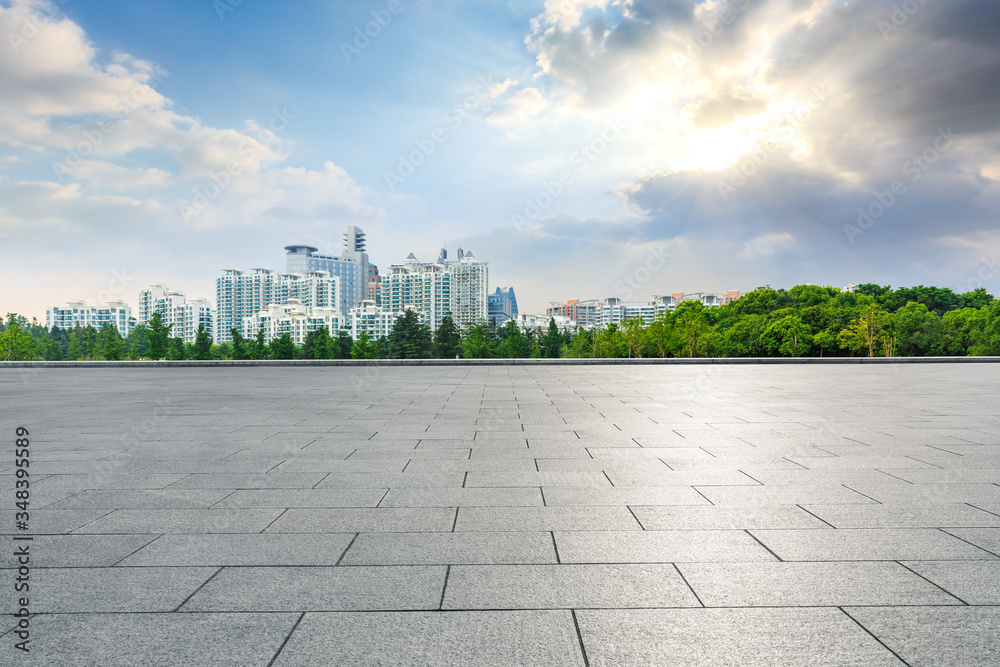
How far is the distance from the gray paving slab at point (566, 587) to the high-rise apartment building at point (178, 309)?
6138 inches

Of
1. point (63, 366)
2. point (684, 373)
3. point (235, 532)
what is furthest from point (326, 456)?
point (63, 366)

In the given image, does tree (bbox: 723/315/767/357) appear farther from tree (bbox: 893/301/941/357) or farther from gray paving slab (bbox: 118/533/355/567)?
gray paving slab (bbox: 118/533/355/567)

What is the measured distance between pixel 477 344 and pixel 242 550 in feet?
244

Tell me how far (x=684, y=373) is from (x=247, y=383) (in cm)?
1262

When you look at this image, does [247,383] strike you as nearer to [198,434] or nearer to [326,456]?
[198,434]

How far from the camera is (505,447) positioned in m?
6.43

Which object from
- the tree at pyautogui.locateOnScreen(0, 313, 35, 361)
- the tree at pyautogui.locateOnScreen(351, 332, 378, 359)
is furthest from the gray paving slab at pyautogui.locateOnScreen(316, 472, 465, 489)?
the tree at pyautogui.locateOnScreen(351, 332, 378, 359)

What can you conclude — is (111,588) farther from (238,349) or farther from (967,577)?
(238,349)

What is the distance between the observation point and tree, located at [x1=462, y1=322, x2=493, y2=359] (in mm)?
75812

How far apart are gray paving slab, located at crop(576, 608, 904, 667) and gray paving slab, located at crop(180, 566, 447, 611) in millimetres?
826

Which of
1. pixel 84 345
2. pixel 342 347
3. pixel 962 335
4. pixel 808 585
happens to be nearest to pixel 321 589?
pixel 808 585

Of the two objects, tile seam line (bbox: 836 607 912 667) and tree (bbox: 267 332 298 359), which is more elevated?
tree (bbox: 267 332 298 359)

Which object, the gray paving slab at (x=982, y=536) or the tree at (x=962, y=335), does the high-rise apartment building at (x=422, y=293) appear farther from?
the gray paving slab at (x=982, y=536)

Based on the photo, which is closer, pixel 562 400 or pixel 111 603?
pixel 111 603
